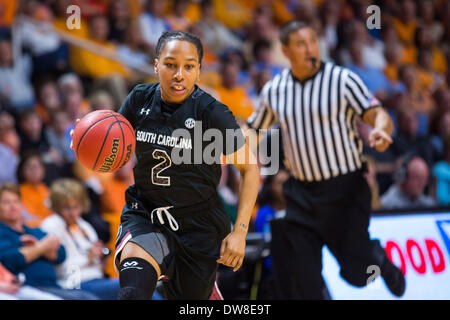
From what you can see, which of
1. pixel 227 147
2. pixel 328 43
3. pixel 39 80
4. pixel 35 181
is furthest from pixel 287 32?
pixel 328 43

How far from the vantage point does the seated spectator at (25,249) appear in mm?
4422

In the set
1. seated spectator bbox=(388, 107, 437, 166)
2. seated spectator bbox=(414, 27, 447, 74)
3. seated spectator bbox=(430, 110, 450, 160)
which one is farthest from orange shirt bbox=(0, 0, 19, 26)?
seated spectator bbox=(414, 27, 447, 74)

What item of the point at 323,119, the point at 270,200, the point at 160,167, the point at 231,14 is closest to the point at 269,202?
the point at 270,200

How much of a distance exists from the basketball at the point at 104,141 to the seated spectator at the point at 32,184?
2699 mm

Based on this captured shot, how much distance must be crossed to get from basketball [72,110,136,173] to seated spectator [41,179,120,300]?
6.77 feet

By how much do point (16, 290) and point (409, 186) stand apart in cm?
396

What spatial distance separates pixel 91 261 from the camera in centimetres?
489

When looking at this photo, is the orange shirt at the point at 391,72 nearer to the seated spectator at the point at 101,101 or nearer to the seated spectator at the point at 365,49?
the seated spectator at the point at 365,49

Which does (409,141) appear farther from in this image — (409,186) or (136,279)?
(136,279)

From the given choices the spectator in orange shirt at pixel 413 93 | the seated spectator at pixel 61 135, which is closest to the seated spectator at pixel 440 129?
the spectator in orange shirt at pixel 413 93

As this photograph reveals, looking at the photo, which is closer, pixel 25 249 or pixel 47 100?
pixel 25 249

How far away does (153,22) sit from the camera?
767 centimetres

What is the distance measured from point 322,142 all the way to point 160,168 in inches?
55.8
